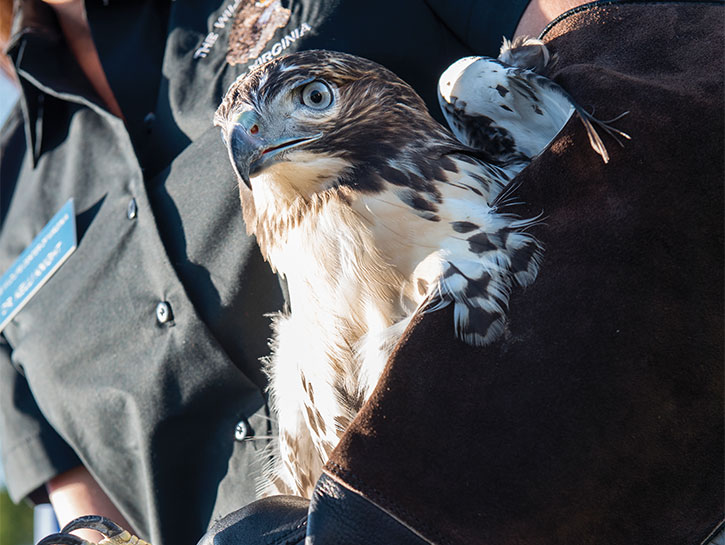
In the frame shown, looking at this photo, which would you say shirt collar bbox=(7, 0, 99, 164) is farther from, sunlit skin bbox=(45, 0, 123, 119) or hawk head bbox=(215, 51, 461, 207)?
hawk head bbox=(215, 51, 461, 207)

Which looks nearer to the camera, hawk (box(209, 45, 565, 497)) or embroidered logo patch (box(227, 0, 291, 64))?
hawk (box(209, 45, 565, 497))

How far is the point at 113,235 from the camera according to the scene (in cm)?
207

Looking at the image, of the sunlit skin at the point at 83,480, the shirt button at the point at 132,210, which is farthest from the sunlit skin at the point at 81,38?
the shirt button at the point at 132,210

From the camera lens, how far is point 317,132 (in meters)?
1.46

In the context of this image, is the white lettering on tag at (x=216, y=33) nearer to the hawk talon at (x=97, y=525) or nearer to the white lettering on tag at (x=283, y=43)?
the white lettering on tag at (x=283, y=43)

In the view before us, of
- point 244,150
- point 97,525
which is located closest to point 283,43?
point 244,150

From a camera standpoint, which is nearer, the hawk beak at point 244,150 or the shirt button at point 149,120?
the hawk beak at point 244,150

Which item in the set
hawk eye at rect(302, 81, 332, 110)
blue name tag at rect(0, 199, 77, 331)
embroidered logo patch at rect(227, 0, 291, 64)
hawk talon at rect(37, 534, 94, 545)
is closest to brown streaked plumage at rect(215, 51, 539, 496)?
hawk eye at rect(302, 81, 332, 110)

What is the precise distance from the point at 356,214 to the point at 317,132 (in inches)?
7.6

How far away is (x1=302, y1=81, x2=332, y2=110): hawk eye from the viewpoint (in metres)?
1.48

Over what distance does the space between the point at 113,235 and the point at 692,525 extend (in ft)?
5.28

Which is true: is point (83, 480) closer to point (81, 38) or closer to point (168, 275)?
point (168, 275)

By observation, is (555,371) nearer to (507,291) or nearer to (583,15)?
(507,291)

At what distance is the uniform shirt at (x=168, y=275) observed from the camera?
1.83 m
